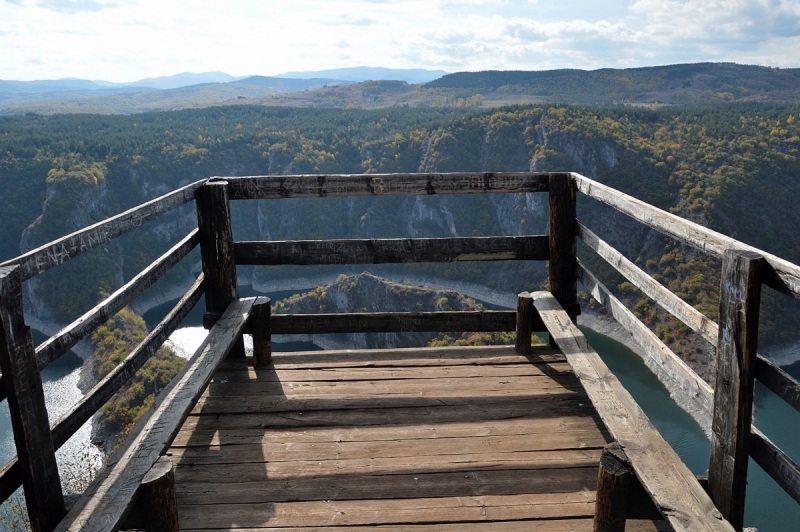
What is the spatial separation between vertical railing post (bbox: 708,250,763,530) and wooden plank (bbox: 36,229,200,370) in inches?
87.8

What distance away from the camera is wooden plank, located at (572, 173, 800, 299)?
1861 mm

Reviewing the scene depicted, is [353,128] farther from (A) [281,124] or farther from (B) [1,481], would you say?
(B) [1,481]

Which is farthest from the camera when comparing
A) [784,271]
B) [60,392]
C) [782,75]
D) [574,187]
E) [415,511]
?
[782,75]

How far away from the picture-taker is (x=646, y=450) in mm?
2332

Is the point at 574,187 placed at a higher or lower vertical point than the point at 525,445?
higher

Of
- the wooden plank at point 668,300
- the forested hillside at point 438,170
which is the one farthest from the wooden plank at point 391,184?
the forested hillside at point 438,170

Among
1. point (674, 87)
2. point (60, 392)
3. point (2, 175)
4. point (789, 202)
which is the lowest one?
point (60, 392)

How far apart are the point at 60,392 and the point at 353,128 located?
64.4 meters

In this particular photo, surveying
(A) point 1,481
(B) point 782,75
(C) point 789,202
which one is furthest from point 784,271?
(B) point 782,75

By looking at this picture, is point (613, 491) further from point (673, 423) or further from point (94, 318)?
point (673, 423)

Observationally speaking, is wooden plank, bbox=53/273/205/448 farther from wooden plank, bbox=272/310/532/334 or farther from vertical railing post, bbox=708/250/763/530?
vertical railing post, bbox=708/250/763/530

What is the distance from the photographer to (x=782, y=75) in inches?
5108

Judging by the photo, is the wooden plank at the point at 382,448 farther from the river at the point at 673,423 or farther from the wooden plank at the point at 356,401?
the river at the point at 673,423

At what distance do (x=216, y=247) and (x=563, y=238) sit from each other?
2249 millimetres
